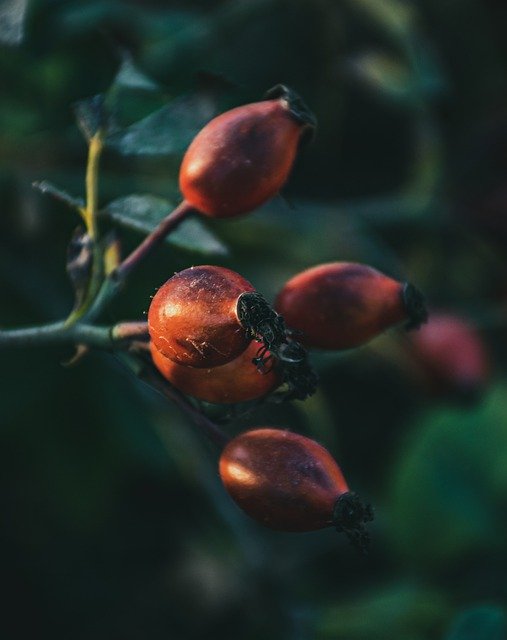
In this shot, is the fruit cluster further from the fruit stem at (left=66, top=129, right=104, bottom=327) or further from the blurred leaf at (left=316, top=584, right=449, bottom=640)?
the blurred leaf at (left=316, top=584, right=449, bottom=640)

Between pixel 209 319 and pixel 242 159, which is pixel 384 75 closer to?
pixel 242 159

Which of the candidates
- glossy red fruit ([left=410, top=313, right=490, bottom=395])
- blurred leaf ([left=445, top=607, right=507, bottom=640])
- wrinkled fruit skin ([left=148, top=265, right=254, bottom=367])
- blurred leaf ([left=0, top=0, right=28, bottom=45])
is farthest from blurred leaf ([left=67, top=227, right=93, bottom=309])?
glossy red fruit ([left=410, top=313, right=490, bottom=395])

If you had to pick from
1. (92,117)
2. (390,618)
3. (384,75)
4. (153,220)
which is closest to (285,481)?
(153,220)

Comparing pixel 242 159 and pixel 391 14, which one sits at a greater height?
pixel 242 159

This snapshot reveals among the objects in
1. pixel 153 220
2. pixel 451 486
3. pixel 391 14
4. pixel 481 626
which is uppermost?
pixel 153 220

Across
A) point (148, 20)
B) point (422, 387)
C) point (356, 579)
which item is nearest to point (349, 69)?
point (148, 20)

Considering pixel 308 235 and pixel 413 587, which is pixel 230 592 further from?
pixel 308 235

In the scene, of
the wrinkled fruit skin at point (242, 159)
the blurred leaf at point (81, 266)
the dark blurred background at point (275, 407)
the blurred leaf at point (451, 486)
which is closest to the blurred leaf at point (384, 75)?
the dark blurred background at point (275, 407)
